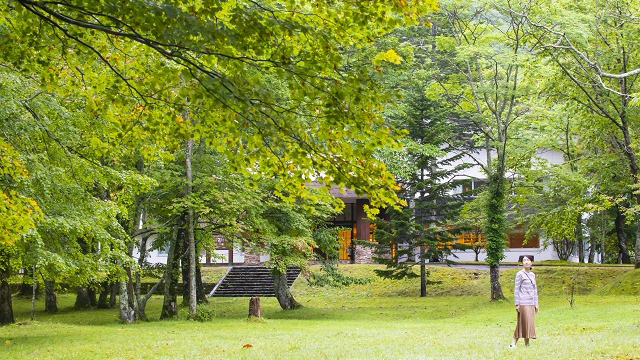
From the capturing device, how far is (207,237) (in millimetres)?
25984

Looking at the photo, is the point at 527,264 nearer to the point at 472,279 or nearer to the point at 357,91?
the point at 357,91

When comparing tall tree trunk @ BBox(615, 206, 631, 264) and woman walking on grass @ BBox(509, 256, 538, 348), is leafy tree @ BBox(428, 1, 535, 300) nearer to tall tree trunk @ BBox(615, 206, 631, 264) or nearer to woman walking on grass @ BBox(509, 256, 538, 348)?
tall tree trunk @ BBox(615, 206, 631, 264)

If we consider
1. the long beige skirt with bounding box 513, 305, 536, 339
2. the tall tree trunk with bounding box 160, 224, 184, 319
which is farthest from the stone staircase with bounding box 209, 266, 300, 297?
the long beige skirt with bounding box 513, 305, 536, 339

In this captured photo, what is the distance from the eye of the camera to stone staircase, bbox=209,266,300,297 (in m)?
38.3

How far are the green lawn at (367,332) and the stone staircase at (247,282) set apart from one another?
3.76 meters

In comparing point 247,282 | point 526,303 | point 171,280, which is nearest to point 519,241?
point 247,282

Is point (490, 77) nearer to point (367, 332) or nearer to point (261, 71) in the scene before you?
point (367, 332)

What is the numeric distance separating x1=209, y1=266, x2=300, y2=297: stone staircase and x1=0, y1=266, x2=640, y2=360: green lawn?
12.3ft

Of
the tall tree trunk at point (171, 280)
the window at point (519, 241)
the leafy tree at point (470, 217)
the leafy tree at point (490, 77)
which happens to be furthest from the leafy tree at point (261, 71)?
the window at point (519, 241)

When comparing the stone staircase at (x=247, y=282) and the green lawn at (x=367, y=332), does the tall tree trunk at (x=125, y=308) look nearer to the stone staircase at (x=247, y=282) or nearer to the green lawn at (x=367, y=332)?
the green lawn at (x=367, y=332)

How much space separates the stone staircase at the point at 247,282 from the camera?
3828cm

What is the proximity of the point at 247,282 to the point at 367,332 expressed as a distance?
23.2 metres

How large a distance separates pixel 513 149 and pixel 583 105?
12.5ft

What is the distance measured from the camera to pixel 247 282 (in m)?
40.5
